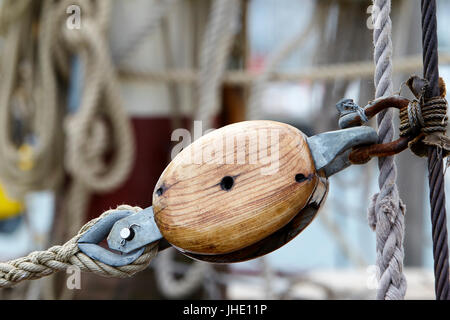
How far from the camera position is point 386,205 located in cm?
37

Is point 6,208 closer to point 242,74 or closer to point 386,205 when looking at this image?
point 242,74

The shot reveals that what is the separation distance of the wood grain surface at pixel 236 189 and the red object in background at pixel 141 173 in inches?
28.9

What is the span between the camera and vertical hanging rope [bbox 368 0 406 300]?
1.20ft

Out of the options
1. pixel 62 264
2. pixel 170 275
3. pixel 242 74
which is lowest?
pixel 170 275

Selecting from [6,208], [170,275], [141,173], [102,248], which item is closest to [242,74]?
[141,173]

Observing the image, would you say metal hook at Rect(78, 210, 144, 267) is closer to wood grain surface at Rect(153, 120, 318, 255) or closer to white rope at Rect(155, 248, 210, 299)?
wood grain surface at Rect(153, 120, 318, 255)

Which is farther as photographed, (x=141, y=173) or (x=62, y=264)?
(x=141, y=173)

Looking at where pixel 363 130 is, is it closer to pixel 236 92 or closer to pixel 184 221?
pixel 184 221

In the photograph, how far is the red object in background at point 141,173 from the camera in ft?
3.61

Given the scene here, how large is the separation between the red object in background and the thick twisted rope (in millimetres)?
696

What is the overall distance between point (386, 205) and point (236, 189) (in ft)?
0.34

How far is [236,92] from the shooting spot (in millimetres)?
1253

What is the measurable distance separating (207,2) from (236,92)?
0.21m
